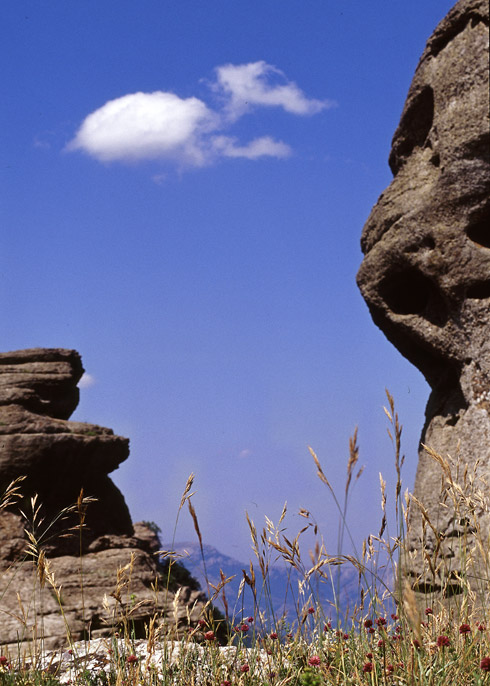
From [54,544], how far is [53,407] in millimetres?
2633

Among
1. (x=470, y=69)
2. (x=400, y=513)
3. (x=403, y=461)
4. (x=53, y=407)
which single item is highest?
(x=470, y=69)

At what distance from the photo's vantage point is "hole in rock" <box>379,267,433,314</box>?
9844mm

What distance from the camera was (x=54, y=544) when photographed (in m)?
10.4

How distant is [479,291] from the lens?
29.2 feet

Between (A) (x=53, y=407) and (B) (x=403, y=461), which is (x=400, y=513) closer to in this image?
(B) (x=403, y=461)

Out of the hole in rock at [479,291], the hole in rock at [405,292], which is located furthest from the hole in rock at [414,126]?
the hole in rock at [479,291]

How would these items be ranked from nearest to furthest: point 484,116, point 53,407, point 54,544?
point 484,116
point 54,544
point 53,407

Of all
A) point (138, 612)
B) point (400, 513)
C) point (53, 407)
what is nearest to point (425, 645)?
point (400, 513)

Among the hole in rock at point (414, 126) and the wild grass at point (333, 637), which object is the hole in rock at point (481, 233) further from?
the wild grass at point (333, 637)

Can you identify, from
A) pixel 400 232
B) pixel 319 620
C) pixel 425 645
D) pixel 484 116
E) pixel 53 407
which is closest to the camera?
pixel 425 645

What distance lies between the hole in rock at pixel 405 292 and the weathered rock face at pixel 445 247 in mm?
15

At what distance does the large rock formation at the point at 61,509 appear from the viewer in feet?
29.6

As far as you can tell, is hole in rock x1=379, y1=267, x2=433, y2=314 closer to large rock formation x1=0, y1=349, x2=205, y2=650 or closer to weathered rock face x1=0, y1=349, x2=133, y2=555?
large rock formation x1=0, y1=349, x2=205, y2=650

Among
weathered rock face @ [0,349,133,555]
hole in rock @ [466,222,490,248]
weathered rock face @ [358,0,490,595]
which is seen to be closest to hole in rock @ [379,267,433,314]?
weathered rock face @ [358,0,490,595]
